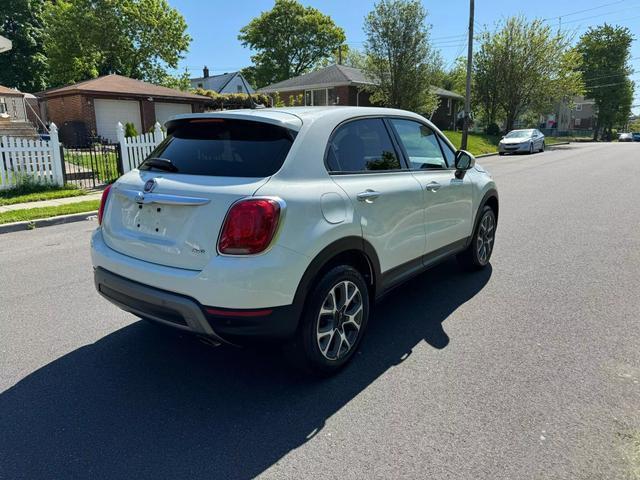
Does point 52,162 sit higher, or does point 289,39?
point 289,39

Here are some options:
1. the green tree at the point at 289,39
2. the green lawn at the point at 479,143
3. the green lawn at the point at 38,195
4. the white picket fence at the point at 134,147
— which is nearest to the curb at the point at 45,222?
the green lawn at the point at 38,195

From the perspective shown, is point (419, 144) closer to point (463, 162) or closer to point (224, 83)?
point (463, 162)

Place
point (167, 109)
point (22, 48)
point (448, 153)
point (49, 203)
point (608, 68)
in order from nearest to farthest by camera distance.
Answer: point (448, 153) → point (49, 203) → point (167, 109) → point (22, 48) → point (608, 68)

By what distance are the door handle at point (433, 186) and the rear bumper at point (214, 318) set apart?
184cm

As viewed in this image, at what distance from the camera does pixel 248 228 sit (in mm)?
2639

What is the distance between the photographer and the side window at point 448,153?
4609 millimetres

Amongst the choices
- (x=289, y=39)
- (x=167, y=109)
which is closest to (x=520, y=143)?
(x=167, y=109)

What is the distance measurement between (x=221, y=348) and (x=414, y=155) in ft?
7.48

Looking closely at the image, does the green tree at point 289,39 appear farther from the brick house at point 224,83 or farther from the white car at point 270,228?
the white car at point 270,228

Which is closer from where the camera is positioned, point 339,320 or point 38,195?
point 339,320

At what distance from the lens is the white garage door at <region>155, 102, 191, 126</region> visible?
2789 cm

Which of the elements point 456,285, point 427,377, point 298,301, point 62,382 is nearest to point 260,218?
point 298,301

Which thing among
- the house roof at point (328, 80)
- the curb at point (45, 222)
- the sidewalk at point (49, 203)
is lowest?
the curb at point (45, 222)

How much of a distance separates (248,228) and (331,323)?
927 millimetres
